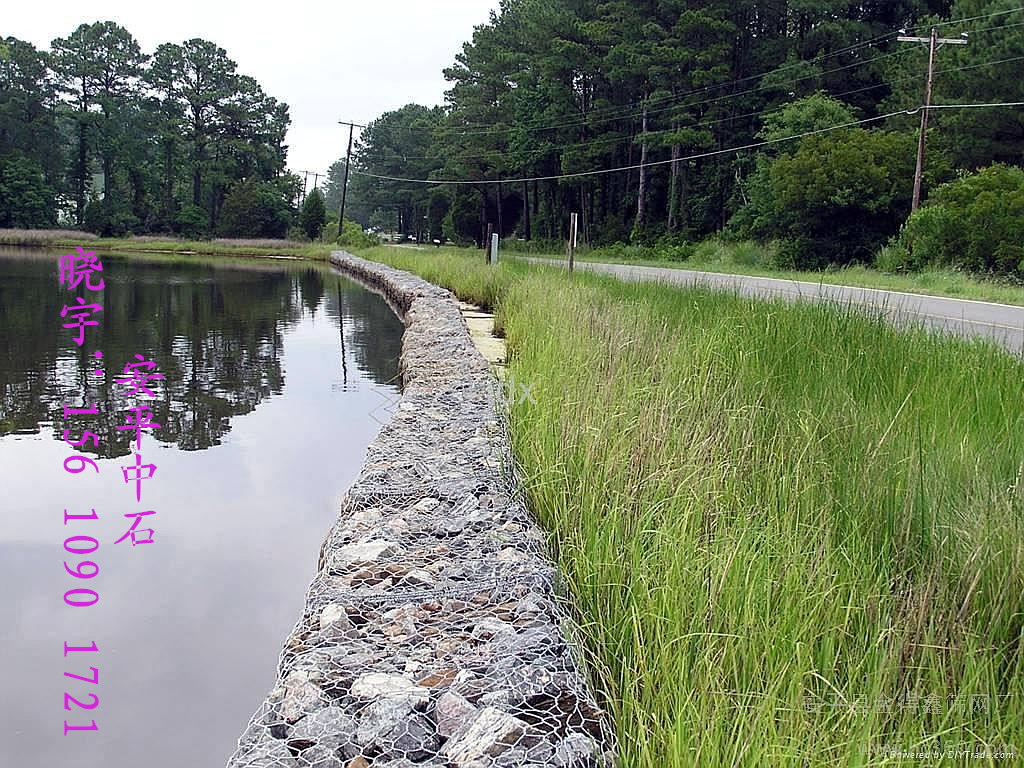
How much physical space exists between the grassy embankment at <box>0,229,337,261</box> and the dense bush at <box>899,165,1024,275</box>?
25461mm

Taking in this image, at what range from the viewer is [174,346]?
11.9 metres

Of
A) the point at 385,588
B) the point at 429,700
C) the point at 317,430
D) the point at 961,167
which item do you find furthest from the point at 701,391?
the point at 961,167

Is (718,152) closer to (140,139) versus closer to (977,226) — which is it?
(977,226)

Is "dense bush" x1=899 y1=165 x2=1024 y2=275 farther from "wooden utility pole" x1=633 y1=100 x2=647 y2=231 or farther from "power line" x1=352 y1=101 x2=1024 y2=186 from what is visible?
"wooden utility pole" x1=633 y1=100 x2=647 y2=231

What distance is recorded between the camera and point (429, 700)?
2.21 meters

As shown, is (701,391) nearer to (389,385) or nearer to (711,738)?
(711,738)

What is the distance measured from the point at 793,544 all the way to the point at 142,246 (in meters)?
43.3

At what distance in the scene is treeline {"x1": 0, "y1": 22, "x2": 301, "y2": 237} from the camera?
45.7 metres

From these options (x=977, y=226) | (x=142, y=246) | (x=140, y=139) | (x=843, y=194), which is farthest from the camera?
(x=140, y=139)

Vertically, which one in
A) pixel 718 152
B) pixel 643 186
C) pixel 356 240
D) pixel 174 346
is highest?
pixel 718 152

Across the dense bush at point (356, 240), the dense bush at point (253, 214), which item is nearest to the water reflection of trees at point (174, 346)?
the dense bush at point (356, 240)

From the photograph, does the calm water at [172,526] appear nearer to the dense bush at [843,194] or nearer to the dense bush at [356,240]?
the dense bush at [843,194]

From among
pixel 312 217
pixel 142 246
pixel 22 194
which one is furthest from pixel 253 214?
pixel 22 194

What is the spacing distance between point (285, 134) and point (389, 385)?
150 feet
